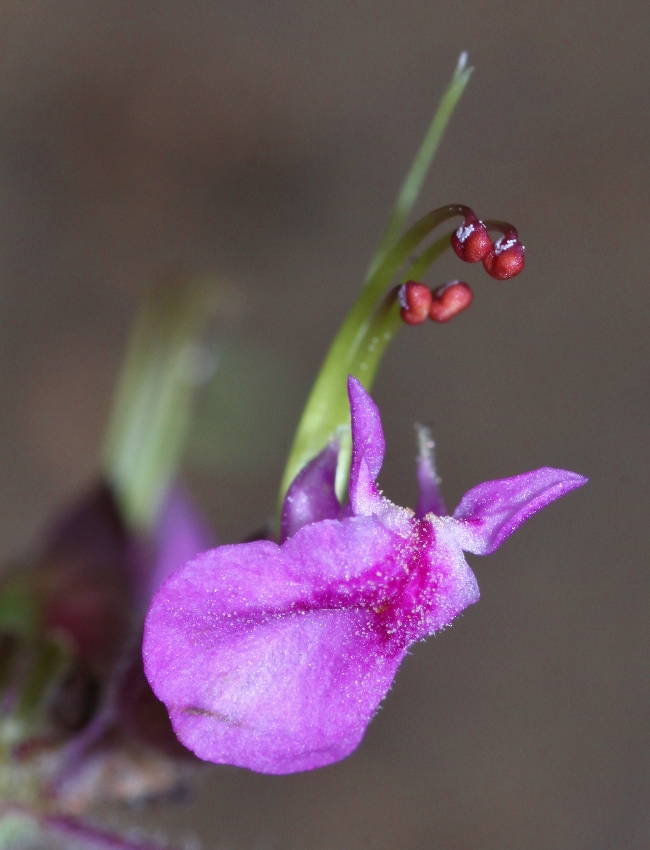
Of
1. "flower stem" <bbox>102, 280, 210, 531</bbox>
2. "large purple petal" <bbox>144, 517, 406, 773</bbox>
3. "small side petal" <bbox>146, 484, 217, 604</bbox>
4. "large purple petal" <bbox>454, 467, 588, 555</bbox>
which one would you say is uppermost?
"large purple petal" <bbox>454, 467, 588, 555</bbox>

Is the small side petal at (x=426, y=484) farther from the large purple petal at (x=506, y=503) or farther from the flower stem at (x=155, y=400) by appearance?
the flower stem at (x=155, y=400)

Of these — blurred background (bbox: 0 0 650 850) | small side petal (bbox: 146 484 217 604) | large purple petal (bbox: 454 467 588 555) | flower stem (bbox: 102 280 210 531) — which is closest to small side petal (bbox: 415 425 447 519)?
large purple petal (bbox: 454 467 588 555)

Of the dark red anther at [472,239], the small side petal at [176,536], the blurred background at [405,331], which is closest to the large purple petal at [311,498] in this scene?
the dark red anther at [472,239]

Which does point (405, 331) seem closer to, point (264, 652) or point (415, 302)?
point (415, 302)

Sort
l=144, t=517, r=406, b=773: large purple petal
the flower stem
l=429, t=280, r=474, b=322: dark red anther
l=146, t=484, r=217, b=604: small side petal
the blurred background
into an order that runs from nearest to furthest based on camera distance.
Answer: l=144, t=517, r=406, b=773: large purple petal, l=429, t=280, r=474, b=322: dark red anther, l=146, t=484, r=217, b=604: small side petal, the flower stem, the blurred background

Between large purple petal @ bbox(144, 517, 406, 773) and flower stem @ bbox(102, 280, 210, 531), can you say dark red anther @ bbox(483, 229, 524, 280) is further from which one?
flower stem @ bbox(102, 280, 210, 531)

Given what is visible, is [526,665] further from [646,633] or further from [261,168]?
[261,168]
